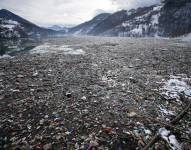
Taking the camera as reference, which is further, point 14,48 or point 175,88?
point 14,48

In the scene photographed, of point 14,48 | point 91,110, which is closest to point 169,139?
point 91,110

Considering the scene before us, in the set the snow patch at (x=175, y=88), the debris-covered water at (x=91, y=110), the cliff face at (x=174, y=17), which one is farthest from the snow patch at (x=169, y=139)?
the cliff face at (x=174, y=17)

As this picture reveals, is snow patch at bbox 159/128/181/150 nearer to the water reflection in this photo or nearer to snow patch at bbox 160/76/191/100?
snow patch at bbox 160/76/191/100

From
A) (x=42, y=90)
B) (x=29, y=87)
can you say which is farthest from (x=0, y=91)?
(x=42, y=90)

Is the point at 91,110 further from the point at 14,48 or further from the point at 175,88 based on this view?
the point at 14,48

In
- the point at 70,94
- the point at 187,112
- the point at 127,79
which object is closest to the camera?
the point at 187,112

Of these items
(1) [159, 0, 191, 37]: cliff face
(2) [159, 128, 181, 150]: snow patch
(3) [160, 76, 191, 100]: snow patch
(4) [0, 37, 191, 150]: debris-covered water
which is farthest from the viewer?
(1) [159, 0, 191, 37]: cliff face

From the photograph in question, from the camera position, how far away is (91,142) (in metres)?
4.51

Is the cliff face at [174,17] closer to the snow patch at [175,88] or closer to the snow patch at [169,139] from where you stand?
the snow patch at [175,88]

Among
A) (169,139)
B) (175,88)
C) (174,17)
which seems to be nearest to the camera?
(169,139)

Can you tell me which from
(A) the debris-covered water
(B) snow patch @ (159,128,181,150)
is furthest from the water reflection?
(B) snow patch @ (159,128,181,150)

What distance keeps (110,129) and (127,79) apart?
5.40m

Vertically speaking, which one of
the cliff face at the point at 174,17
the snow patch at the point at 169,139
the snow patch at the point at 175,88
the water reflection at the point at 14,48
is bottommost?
the snow patch at the point at 169,139

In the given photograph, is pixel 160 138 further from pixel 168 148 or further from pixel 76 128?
pixel 76 128
